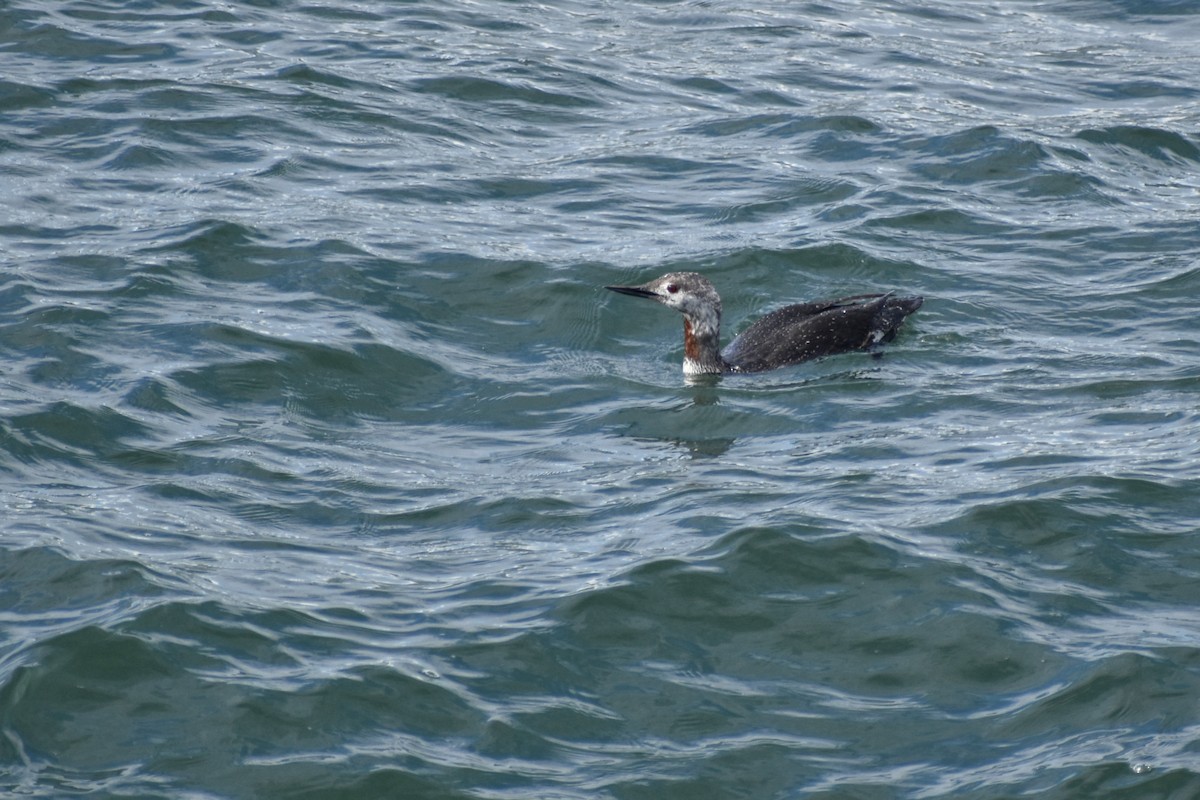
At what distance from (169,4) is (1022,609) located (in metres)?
13.2

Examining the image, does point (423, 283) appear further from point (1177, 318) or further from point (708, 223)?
point (1177, 318)

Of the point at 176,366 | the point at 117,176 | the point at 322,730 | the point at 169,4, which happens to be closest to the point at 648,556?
the point at 322,730

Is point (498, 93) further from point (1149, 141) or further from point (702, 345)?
point (1149, 141)

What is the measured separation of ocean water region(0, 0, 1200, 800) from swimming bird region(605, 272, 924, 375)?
18 centimetres

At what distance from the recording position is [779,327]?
429 inches

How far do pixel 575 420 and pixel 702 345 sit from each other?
147 centimetres

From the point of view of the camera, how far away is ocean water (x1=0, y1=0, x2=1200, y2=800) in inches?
249

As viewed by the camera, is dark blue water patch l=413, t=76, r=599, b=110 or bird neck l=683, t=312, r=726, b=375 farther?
dark blue water patch l=413, t=76, r=599, b=110

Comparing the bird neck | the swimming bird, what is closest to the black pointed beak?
the swimming bird

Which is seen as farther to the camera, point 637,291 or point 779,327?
point 779,327

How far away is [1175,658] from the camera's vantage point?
659 centimetres

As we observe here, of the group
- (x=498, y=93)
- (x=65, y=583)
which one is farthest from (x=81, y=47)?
(x=65, y=583)

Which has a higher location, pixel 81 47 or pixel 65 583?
pixel 81 47

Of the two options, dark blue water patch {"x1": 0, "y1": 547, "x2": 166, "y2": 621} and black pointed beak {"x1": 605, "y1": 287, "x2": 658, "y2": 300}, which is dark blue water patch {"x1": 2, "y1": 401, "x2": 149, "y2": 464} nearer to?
dark blue water patch {"x1": 0, "y1": 547, "x2": 166, "y2": 621}
